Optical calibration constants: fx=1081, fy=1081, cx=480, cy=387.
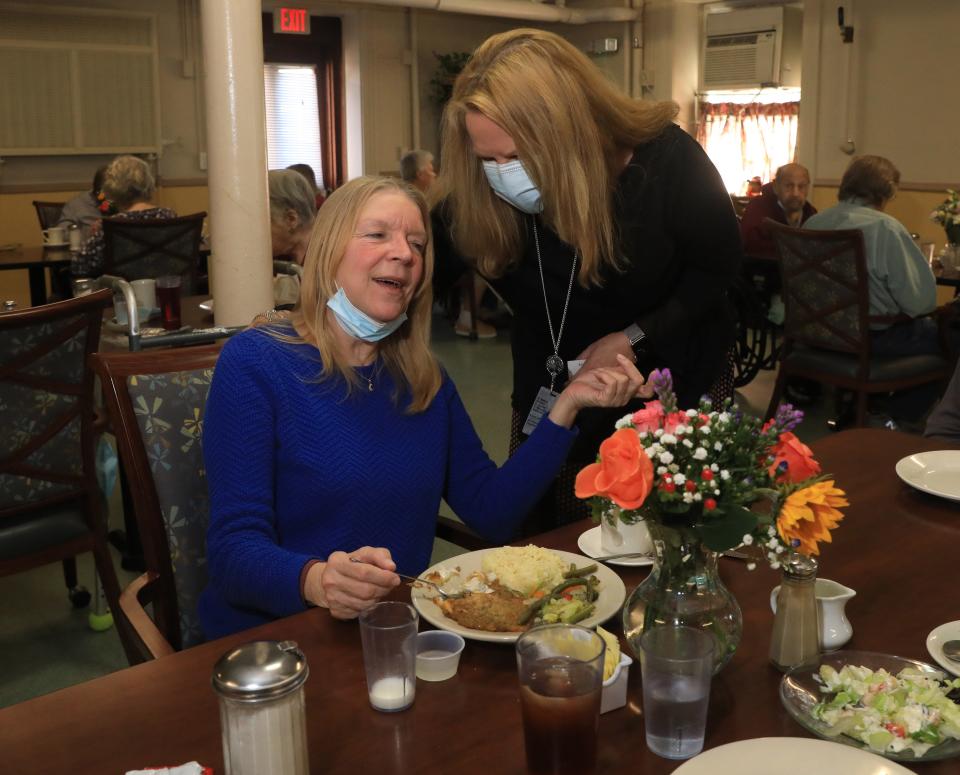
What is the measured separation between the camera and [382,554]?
4.17ft

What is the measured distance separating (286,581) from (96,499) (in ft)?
4.35

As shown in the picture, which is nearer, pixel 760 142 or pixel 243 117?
pixel 243 117

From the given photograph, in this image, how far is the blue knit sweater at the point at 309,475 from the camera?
149 centimetres

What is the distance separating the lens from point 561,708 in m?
0.96

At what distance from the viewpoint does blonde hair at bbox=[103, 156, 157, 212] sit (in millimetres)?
5008

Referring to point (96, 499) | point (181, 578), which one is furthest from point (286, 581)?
point (96, 499)

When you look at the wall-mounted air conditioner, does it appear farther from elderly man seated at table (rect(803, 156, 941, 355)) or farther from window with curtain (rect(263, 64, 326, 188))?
elderly man seated at table (rect(803, 156, 941, 355))

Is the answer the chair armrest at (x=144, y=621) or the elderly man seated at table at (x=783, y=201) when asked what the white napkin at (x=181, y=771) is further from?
the elderly man seated at table at (x=783, y=201)

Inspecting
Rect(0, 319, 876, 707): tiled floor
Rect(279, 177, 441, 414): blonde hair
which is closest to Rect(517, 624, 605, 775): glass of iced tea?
Rect(279, 177, 441, 414): blonde hair

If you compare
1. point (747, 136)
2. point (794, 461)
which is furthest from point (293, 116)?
point (794, 461)

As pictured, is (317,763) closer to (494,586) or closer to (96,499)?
(494,586)

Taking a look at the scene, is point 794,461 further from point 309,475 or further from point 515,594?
point 309,475

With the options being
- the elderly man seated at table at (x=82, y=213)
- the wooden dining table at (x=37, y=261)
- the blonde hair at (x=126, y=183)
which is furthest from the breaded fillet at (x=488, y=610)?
the elderly man seated at table at (x=82, y=213)

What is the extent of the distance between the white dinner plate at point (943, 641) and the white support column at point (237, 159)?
8.39ft
